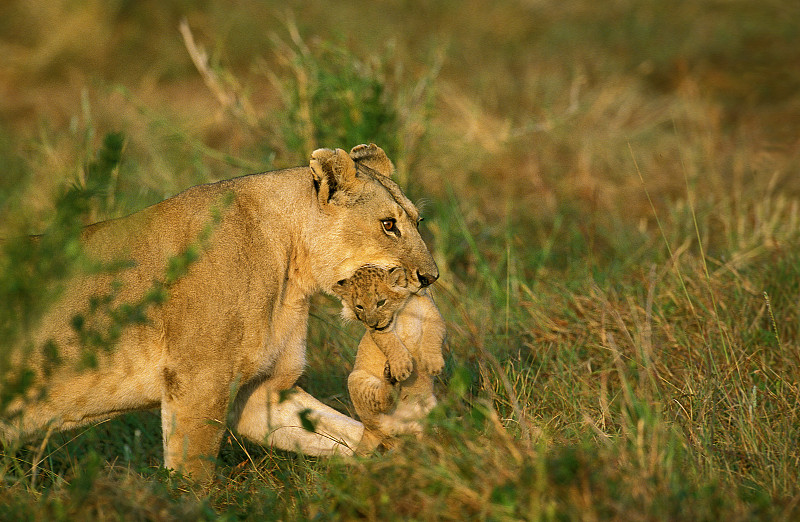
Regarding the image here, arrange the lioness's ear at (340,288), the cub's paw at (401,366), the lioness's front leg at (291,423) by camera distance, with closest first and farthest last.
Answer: the cub's paw at (401,366)
the lioness's ear at (340,288)
the lioness's front leg at (291,423)

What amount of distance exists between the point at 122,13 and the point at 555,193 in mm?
10677

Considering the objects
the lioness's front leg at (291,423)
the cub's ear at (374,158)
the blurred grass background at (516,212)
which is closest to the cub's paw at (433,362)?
the blurred grass background at (516,212)

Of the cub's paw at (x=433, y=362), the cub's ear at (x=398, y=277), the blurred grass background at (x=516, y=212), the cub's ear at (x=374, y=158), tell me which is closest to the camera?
the blurred grass background at (x=516, y=212)

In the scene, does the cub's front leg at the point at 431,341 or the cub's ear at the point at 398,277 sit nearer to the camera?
the cub's front leg at the point at 431,341

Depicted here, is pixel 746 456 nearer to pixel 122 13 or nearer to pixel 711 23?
pixel 711 23

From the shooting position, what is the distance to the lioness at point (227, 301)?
4203 millimetres

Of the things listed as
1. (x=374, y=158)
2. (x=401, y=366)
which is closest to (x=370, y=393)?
(x=401, y=366)

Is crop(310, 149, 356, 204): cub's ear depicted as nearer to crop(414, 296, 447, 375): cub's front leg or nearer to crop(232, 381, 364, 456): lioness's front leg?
crop(414, 296, 447, 375): cub's front leg

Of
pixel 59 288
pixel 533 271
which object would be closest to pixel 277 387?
pixel 59 288

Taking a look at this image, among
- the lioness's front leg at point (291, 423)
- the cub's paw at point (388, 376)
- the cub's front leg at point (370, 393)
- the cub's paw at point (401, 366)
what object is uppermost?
the cub's paw at point (401, 366)

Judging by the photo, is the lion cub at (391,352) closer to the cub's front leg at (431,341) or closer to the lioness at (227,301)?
the cub's front leg at (431,341)

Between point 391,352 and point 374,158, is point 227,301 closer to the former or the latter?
point 391,352

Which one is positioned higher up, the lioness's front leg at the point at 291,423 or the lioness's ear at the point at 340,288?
the lioness's ear at the point at 340,288

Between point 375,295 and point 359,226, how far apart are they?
0.48m
